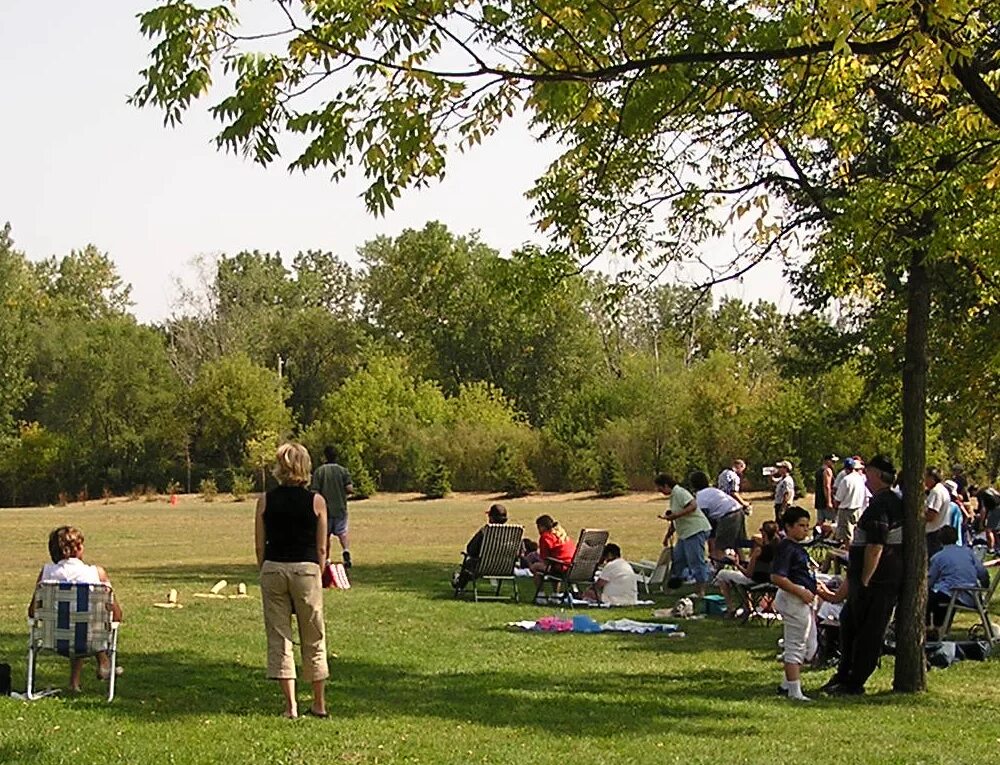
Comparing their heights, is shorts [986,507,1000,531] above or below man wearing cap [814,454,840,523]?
below

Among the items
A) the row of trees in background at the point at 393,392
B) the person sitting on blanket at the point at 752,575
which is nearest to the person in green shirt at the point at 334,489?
the person sitting on blanket at the point at 752,575

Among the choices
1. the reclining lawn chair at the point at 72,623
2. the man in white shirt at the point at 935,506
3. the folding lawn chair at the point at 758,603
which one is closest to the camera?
the reclining lawn chair at the point at 72,623

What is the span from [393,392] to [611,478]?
16364 mm

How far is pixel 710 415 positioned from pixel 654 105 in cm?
5751

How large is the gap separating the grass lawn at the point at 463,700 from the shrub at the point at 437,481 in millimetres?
45662

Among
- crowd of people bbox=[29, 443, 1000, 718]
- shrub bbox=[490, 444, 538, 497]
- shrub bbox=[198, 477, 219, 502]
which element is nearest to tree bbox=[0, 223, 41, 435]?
shrub bbox=[198, 477, 219, 502]

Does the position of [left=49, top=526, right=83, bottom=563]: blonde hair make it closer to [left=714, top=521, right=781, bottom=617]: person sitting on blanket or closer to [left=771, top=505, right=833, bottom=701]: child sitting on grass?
[left=771, top=505, right=833, bottom=701]: child sitting on grass

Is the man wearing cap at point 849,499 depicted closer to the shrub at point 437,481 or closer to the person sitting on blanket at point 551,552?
the person sitting on blanket at point 551,552

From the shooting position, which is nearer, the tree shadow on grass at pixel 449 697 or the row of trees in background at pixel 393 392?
the tree shadow on grass at pixel 449 697

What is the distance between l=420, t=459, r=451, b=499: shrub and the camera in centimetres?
6425

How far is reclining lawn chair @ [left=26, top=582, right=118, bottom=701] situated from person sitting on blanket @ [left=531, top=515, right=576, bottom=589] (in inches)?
356

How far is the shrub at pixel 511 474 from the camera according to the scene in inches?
2576

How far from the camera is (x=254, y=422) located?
72.8 m

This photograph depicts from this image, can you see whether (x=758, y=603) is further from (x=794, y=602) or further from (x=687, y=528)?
(x=794, y=602)
